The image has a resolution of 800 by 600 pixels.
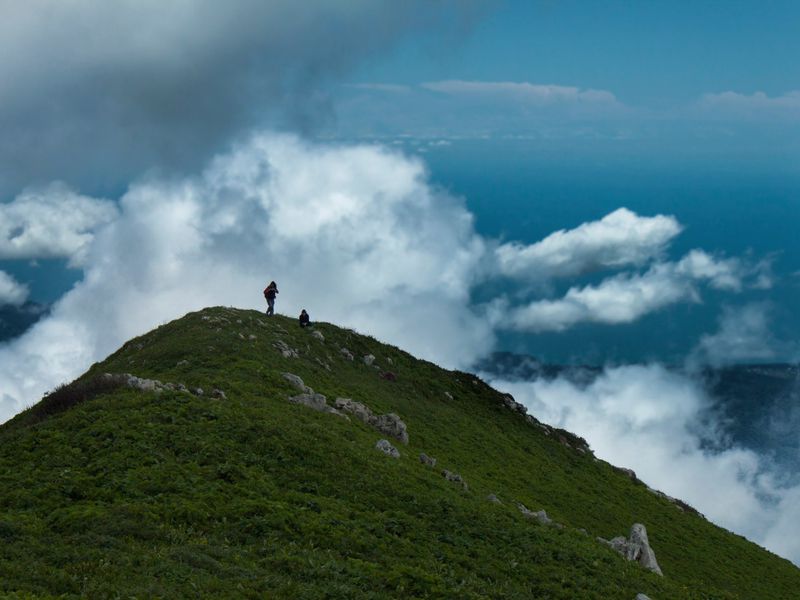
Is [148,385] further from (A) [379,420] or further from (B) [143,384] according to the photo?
(A) [379,420]

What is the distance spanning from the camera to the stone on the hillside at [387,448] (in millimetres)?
38812

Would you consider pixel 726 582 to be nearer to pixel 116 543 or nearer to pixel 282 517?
pixel 282 517

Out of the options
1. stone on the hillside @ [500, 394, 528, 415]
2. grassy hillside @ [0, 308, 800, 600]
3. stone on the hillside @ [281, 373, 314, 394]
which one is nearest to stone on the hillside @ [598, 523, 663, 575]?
grassy hillside @ [0, 308, 800, 600]

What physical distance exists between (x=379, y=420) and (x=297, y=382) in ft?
22.3

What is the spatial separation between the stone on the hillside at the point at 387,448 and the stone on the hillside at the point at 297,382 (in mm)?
9991

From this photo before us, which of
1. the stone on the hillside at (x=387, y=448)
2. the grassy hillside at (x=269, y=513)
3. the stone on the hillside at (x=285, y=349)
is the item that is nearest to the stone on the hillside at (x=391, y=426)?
the grassy hillside at (x=269, y=513)

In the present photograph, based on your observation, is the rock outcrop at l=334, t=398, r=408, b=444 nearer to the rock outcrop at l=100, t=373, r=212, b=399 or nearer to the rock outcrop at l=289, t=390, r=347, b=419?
the rock outcrop at l=289, t=390, r=347, b=419

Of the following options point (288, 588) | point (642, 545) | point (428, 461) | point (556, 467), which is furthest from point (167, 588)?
point (556, 467)

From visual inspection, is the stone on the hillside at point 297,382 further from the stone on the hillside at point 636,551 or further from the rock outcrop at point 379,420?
the stone on the hillside at point 636,551

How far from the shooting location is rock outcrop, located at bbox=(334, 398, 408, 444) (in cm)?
4650

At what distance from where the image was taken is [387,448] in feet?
129

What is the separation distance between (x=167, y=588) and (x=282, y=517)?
714 cm

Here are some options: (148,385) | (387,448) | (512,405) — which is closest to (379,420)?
(387,448)

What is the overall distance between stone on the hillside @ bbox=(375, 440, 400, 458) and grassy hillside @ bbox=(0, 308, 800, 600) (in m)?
1.03
